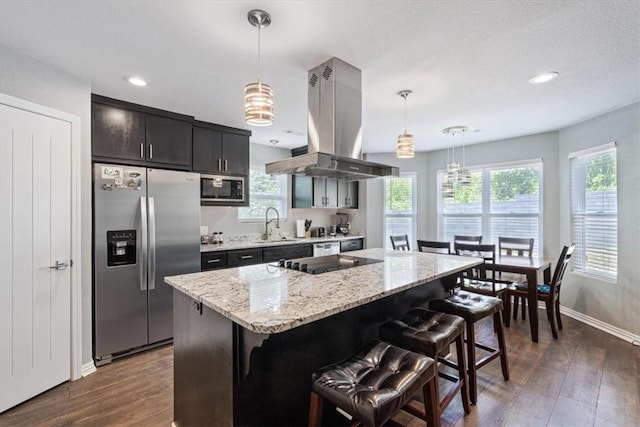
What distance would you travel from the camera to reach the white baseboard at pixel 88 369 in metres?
2.57

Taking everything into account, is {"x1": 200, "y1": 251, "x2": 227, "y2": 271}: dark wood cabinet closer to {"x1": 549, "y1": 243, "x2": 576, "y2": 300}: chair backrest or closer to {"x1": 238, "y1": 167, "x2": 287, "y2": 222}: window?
{"x1": 238, "y1": 167, "x2": 287, "y2": 222}: window

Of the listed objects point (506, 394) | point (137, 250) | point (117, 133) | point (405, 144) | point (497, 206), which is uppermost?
point (117, 133)

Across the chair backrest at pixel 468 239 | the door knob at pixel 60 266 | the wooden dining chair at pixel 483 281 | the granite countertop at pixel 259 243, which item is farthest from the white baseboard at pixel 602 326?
the door knob at pixel 60 266

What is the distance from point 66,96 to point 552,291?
16.5ft

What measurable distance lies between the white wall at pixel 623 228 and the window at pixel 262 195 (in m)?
4.18

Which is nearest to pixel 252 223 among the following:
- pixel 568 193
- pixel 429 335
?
pixel 429 335

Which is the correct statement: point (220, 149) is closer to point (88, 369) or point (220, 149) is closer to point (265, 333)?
point (88, 369)

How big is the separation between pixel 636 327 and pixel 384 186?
3.67m

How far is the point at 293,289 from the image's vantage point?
1.63 m

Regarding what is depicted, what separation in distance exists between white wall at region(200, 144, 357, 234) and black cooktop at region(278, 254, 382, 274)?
215 centimetres

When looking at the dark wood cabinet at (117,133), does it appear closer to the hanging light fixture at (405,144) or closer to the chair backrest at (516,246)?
the hanging light fixture at (405,144)

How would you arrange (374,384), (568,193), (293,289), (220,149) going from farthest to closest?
1. (568,193)
2. (220,149)
3. (293,289)
4. (374,384)

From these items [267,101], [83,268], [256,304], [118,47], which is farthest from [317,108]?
[83,268]

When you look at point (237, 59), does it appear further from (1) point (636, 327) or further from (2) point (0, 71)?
(1) point (636, 327)
